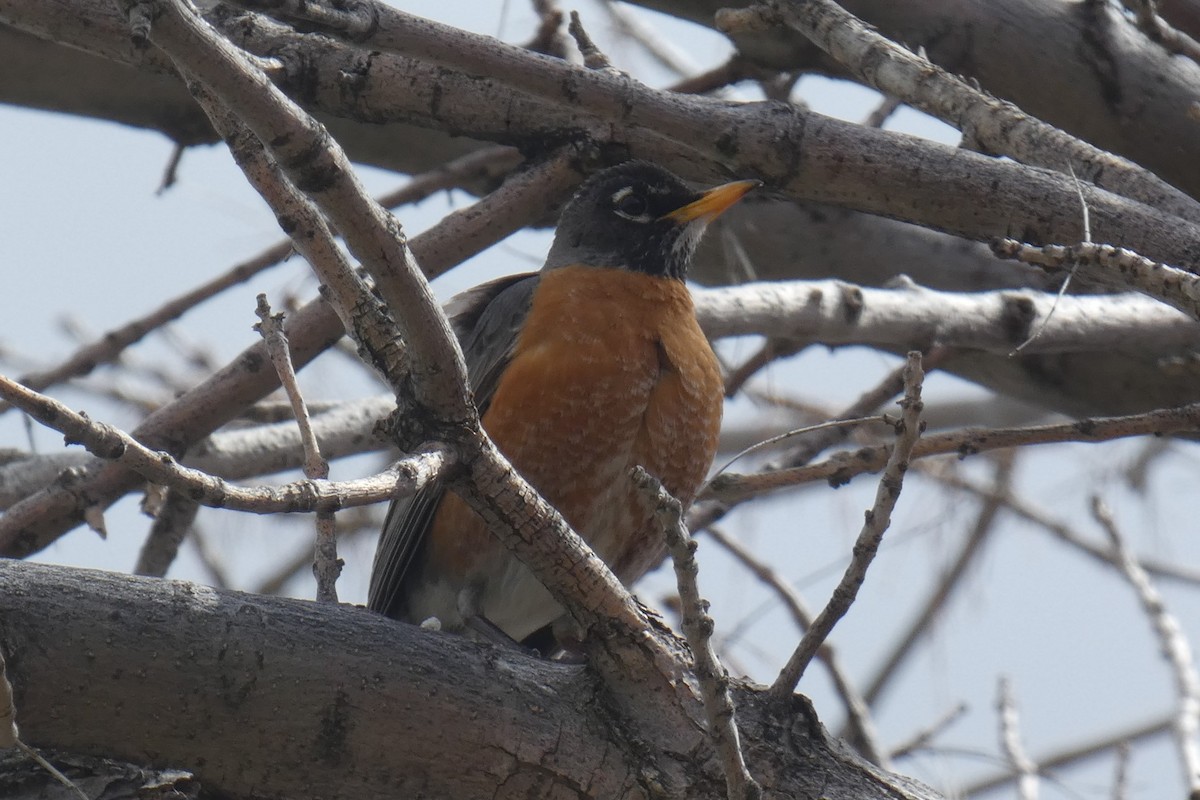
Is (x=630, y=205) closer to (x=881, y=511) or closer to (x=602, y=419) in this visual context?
(x=602, y=419)

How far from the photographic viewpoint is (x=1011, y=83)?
365 centimetres

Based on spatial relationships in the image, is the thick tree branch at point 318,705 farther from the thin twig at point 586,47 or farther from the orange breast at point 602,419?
the thin twig at point 586,47

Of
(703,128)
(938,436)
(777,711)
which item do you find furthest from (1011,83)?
(777,711)

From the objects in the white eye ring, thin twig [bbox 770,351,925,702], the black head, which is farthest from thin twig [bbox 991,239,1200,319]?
the white eye ring

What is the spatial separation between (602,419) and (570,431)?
0.31 feet

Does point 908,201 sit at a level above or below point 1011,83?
below

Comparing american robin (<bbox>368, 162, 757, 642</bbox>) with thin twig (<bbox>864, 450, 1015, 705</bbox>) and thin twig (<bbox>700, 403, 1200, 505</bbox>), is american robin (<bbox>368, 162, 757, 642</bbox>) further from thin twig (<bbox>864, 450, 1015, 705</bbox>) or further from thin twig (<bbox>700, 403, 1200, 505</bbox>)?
thin twig (<bbox>864, 450, 1015, 705</bbox>)

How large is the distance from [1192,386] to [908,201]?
1.55 meters

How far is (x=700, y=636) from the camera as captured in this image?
182 cm

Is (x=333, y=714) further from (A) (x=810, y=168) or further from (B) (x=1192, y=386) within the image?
(B) (x=1192, y=386)

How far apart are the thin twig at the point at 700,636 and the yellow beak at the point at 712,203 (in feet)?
6.39

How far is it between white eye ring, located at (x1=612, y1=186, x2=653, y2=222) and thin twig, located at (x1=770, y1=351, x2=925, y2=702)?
2498 millimetres

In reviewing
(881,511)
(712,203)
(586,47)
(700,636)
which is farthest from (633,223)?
(700,636)

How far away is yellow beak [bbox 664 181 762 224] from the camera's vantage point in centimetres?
381
